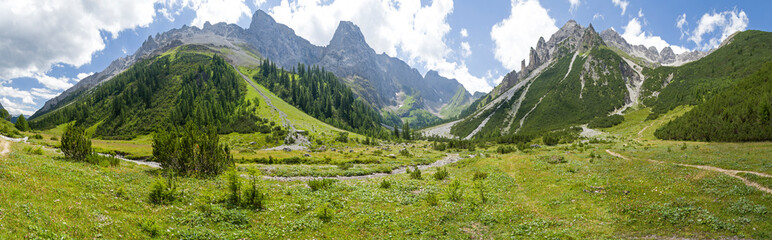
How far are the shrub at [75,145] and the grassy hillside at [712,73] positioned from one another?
180 m

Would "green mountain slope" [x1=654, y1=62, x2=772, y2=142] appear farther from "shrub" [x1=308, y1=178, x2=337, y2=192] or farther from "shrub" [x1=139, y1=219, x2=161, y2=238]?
"shrub" [x1=139, y1=219, x2=161, y2=238]

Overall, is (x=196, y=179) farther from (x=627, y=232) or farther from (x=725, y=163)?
(x=725, y=163)

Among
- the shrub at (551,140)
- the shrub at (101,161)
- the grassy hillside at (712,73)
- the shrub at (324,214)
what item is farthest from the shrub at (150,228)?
the grassy hillside at (712,73)

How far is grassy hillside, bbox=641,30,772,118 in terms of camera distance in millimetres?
137087

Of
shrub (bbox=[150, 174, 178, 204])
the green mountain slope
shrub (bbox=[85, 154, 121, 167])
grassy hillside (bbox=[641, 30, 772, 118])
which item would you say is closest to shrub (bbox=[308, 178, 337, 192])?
shrub (bbox=[150, 174, 178, 204])

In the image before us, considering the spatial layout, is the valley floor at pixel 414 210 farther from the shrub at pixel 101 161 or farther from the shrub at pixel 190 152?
the shrub at pixel 101 161

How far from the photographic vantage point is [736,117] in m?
49.2

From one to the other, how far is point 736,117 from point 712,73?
17598 centimetres

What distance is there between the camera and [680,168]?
25.9 metres

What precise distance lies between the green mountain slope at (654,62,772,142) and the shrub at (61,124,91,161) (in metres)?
91.4

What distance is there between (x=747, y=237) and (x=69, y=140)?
54354mm

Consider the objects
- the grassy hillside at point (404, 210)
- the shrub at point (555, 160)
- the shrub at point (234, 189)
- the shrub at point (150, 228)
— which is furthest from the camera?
the shrub at point (555, 160)

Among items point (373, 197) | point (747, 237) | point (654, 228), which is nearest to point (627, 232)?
point (654, 228)

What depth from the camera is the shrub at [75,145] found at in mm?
30328
